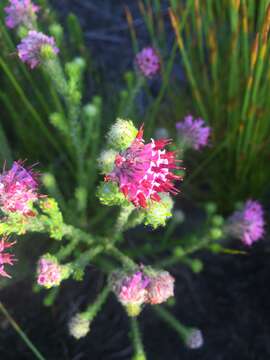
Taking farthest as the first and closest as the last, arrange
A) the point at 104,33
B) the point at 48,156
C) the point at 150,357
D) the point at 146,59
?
the point at 104,33 < the point at 48,156 < the point at 150,357 < the point at 146,59

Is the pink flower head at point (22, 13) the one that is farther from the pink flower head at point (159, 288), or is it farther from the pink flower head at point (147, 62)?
the pink flower head at point (159, 288)

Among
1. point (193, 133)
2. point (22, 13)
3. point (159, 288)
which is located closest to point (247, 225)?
point (193, 133)

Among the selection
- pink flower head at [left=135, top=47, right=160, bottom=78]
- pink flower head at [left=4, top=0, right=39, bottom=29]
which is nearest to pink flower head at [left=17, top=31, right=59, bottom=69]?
pink flower head at [left=4, top=0, right=39, bottom=29]

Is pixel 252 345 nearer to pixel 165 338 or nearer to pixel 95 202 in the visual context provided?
pixel 165 338

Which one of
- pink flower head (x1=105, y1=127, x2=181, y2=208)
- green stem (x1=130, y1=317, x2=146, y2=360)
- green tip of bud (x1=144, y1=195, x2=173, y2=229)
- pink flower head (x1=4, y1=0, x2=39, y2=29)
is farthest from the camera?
pink flower head (x1=4, y1=0, x2=39, y2=29)

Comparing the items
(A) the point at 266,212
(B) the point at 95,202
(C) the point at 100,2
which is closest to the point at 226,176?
(A) the point at 266,212

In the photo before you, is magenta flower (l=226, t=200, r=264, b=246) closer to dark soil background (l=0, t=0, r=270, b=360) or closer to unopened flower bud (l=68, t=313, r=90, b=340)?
dark soil background (l=0, t=0, r=270, b=360)
